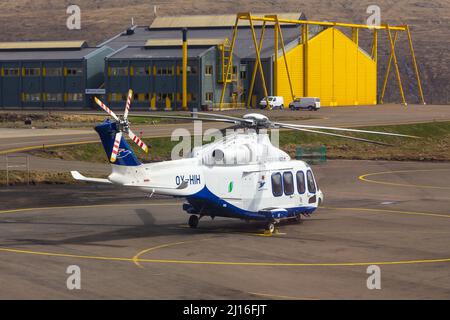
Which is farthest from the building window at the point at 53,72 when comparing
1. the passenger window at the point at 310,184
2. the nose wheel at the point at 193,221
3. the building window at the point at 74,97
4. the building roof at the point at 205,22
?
the nose wheel at the point at 193,221

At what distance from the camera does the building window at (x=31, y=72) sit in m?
135

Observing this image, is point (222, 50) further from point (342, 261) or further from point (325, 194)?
point (342, 261)

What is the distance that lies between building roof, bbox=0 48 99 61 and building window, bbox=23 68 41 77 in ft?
4.76

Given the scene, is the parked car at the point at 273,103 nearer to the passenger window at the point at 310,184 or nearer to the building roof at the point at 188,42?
the building roof at the point at 188,42

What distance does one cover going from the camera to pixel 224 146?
38.4 metres

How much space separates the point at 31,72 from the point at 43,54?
4111mm

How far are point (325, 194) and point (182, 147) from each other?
21.8 meters

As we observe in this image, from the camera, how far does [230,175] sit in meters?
38.2

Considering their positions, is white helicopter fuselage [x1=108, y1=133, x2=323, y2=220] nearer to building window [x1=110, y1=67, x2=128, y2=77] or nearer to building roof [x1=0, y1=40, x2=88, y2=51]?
building window [x1=110, y1=67, x2=128, y2=77]

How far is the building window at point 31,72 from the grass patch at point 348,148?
2367 inches

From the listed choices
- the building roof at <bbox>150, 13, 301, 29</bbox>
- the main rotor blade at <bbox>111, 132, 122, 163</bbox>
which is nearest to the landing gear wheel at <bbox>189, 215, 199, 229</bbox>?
the main rotor blade at <bbox>111, 132, 122, 163</bbox>

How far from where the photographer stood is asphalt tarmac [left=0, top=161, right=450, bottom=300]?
27.9 meters

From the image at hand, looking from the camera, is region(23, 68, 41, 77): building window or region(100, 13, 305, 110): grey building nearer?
region(100, 13, 305, 110): grey building
